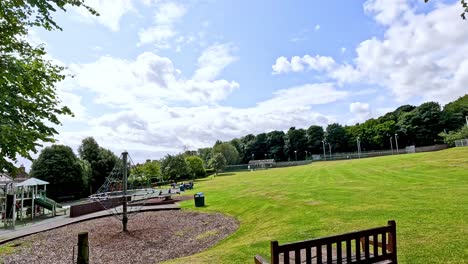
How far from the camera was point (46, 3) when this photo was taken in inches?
255

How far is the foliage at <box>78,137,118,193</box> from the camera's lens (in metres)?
57.8

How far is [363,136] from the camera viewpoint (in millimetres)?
115062

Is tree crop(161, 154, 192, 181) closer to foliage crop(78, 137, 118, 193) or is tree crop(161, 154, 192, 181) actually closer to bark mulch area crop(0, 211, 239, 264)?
foliage crop(78, 137, 118, 193)

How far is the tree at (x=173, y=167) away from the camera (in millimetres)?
70250

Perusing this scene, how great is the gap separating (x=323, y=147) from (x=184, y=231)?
115m

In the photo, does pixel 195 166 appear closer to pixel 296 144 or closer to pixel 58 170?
pixel 58 170

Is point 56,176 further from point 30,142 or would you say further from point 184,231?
point 30,142

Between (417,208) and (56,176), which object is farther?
(56,176)

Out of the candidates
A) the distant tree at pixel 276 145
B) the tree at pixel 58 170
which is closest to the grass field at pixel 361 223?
the tree at pixel 58 170

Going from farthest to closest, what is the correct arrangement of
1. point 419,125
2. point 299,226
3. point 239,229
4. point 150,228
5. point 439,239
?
point 419,125
point 150,228
point 239,229
point 299,226
point 439,239

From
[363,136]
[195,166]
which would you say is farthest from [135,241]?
[363,136]

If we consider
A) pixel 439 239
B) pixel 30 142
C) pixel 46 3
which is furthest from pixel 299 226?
pixel 46 3

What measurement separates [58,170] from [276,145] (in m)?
99.7

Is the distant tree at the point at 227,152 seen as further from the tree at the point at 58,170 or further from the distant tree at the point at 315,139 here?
the tree at the point at 58,170
